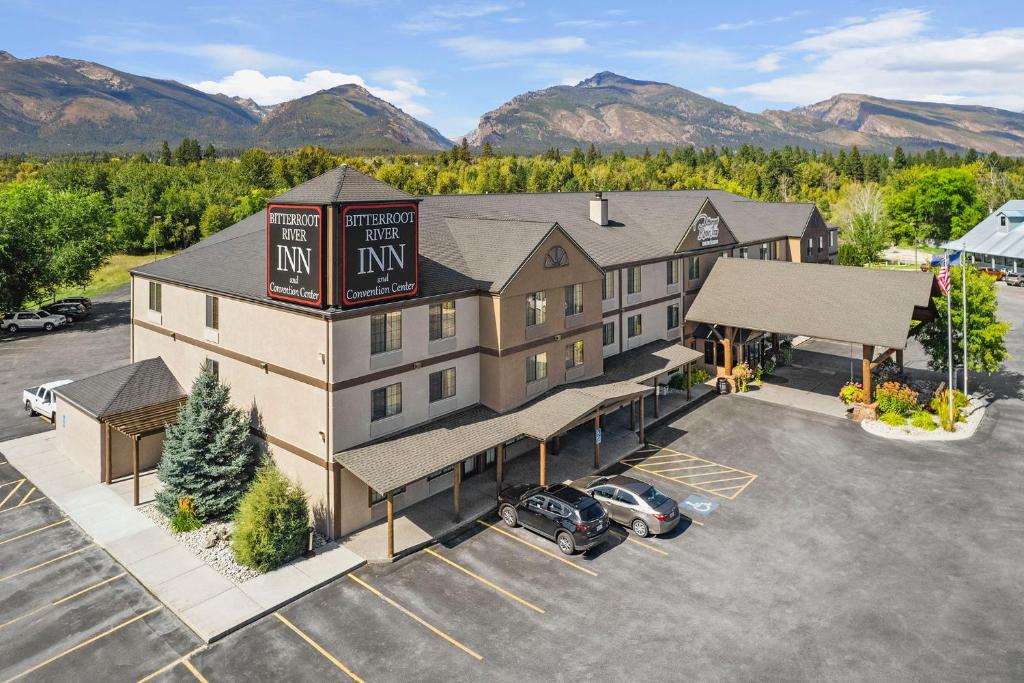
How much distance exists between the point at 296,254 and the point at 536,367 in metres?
12.8

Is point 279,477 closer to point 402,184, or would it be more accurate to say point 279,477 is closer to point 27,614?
point 27,614

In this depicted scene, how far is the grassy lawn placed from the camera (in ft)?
259

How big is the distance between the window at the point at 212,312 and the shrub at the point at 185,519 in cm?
830

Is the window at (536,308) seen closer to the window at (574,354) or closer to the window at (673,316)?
the window at (574,354)

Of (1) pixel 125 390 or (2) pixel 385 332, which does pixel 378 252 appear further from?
(1) pixel 125 390

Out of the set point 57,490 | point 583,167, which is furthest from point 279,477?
point 583,167

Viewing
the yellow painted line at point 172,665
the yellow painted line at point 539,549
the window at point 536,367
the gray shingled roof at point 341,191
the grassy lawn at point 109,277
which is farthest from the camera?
the grassy lawn at point 109,277

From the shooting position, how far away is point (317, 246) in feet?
78.4

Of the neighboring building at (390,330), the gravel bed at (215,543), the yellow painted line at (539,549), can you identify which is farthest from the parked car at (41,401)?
the yellow painted line at (539,549)

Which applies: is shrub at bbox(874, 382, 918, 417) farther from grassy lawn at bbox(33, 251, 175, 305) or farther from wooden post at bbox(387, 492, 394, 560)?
grassy lawn at bbox(33, 251, 175, 305)

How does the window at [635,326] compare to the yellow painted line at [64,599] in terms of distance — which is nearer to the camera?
the yellow painted line at [64,599]

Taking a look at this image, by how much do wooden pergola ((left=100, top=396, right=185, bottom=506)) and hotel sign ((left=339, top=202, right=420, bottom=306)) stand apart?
1173cm

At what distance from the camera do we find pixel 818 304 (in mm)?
41031

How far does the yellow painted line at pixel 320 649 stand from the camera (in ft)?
57.2
